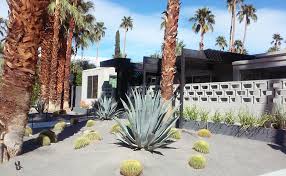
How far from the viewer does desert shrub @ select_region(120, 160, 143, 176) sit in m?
7.64

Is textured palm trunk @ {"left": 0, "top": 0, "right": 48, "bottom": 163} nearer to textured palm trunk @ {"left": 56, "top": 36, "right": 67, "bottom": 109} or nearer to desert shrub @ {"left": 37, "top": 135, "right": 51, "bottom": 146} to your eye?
desert shrub @ {"left": 37, "top": 135, "right": 51, "bottom": 146}

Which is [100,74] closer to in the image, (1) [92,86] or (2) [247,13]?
(1) [92,86]

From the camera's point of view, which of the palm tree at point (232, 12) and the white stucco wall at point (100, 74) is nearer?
the white stucco wall at point (100, 74)

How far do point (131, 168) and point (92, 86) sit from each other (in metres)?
27.8

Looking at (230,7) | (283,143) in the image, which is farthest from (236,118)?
(230,7)

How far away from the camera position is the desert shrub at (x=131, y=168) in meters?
7.64

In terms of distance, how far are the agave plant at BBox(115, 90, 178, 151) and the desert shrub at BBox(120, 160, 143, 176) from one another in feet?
4.75

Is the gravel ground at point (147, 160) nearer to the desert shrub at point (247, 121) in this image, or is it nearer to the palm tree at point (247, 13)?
the desert shrub at point (247, 121)

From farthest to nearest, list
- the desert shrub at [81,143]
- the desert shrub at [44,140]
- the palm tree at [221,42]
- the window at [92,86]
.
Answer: the palm tree at [221,42] < the window at [92,86] < the desert shrub at [44,140] < the desert shrub at [81,143]

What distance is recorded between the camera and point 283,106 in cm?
1408

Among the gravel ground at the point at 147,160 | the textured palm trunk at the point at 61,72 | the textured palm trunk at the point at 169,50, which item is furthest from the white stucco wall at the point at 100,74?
the gravel ground at the point at 147,160

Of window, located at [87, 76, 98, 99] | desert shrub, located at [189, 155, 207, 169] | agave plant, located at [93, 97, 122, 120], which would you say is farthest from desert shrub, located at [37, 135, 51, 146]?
window, located at [87, 76, 98, 99]

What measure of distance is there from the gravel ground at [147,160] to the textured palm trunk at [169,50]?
11.2 feet

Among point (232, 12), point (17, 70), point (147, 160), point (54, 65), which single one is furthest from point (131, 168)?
point (232, 12)
